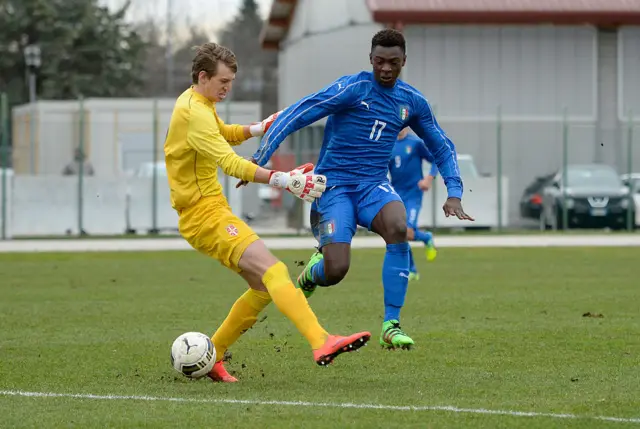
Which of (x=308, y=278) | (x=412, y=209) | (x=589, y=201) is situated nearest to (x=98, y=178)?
(x=589, y=201)

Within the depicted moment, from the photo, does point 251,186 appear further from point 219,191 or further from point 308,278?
point 219,191

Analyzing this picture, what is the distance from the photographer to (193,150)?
829 centimetres

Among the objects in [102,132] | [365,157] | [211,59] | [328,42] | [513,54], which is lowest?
[365,157]

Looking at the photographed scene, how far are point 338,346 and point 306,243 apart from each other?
18.1 meters

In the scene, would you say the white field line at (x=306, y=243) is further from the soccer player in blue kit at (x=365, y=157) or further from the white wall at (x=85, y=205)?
the soccer player in blue kit at (x=365, y=157)

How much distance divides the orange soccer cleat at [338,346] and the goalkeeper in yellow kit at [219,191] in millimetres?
94

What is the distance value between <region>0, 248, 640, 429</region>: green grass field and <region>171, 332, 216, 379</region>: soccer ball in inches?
4.4

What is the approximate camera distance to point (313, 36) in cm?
3978

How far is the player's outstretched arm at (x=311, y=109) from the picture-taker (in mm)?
8992

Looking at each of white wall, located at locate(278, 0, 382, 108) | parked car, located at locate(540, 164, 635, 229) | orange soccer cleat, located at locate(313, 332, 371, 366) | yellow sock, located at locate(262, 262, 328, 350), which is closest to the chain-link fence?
white wall, located at locate(278, 0, 382, 108)

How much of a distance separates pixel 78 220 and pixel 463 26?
1330cm

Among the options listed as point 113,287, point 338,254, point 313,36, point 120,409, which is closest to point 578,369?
point 338,254

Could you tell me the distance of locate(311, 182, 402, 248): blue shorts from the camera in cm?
908

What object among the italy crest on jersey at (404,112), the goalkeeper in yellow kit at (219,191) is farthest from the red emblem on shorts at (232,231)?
the italy crest on jersey at (404,112)
